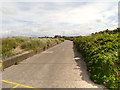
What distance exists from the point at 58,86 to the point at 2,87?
254cm

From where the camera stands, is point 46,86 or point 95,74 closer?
point 46,86

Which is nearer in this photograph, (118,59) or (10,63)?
(118,59)

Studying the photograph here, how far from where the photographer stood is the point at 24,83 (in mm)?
3699

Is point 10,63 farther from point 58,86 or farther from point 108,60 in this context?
point 108,60

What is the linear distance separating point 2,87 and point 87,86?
12.6ft

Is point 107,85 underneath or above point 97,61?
underneath

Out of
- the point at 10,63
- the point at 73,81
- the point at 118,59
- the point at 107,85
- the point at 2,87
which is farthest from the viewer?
the point at 10,63

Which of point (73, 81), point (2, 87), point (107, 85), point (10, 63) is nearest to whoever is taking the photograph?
point (107, 85)

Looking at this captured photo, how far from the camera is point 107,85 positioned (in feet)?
10.7

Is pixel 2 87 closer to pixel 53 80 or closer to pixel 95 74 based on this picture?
pixel 53 80

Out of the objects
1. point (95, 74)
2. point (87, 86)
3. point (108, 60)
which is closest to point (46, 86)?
point (87, 86)

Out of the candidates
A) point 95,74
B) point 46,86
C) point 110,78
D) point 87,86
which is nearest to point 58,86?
point 46,86

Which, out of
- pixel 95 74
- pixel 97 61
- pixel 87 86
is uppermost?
pixel 97 61

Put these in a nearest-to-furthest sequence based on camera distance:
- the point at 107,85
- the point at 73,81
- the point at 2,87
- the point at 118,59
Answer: the point at 107,85 < the point at 2,87 < the point at 73,81 < the point at 118,59
